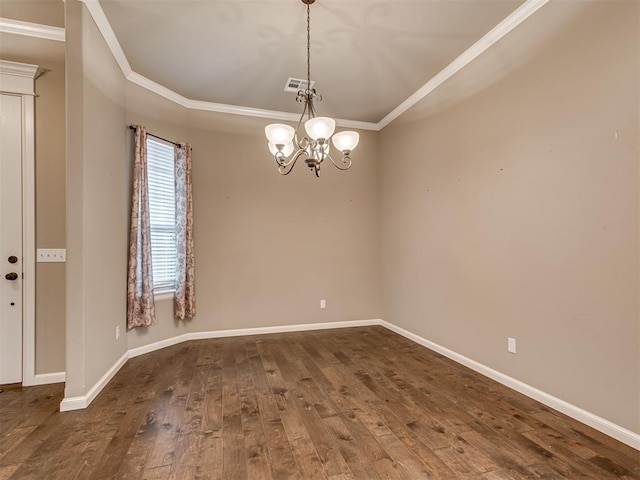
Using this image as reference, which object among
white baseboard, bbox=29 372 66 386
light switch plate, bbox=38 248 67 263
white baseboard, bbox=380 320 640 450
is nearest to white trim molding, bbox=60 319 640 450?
white baseboard, bbox=380 320 640 450

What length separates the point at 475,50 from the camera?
9.95 ft

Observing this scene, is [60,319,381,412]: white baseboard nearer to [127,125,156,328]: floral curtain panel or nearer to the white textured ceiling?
[127,125,156,328]: floral curtain panel

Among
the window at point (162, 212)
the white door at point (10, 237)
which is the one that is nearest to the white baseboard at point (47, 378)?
the white door at point (10, 237)

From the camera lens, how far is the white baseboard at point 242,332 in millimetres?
3668

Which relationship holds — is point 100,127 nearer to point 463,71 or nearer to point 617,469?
point 463,71

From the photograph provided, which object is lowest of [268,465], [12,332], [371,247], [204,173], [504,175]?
[268,465]

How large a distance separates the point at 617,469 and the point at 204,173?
4.58 metres

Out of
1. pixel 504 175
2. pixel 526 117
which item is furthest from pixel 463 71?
pixel 504 175

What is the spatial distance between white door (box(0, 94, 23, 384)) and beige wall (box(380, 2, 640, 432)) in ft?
13.3

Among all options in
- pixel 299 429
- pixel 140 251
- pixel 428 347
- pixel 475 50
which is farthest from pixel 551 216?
pixel 140 251

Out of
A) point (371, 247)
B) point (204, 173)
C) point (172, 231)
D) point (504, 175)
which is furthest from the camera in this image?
point (371, 247)

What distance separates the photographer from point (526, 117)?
2.61 metres

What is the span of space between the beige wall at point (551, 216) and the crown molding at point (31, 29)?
12.4 ft

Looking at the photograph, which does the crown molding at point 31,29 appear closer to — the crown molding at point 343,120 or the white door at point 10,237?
the crown molding at point 343,120
